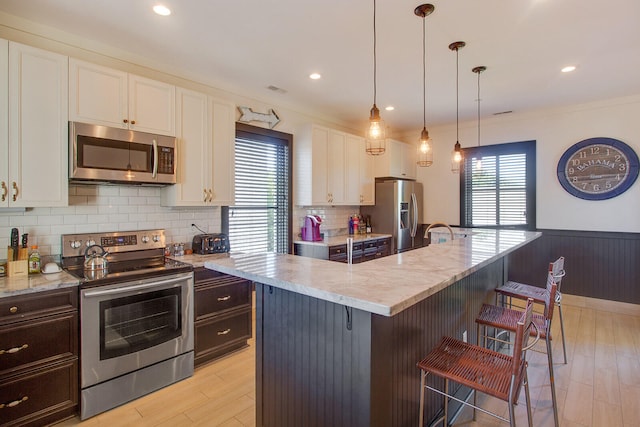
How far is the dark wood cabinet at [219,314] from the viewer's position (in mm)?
2811

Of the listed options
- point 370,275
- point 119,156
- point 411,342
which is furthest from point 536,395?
point 119,156

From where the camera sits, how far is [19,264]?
7.28 ft

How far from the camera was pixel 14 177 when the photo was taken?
84.9 inches

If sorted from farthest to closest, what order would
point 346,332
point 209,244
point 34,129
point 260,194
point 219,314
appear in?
point 260,194 < point 209,244 < point 219,314 < point 34,129 < point 346,332

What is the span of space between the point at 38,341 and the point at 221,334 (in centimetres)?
131

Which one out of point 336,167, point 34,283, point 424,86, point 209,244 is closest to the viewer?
point 34,283

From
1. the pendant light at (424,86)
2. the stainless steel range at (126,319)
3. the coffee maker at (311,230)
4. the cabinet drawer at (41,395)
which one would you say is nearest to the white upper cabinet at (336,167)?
the coffee maker at (311,230)

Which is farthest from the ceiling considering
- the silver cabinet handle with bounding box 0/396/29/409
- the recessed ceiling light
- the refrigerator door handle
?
the silver cabinet handle with bounding box 0/396/29/409

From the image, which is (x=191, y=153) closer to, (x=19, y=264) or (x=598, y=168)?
(x=19, y=264)

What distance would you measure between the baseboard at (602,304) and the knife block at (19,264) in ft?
19.5

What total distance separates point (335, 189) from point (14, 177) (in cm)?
335

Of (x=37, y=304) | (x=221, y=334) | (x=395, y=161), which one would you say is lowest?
(x=221, y=334)

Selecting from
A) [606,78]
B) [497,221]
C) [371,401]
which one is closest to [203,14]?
[371,401]

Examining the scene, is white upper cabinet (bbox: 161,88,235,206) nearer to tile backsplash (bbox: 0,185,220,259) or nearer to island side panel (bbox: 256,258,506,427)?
tile backsplash (bbox: 0,185,220,259)
